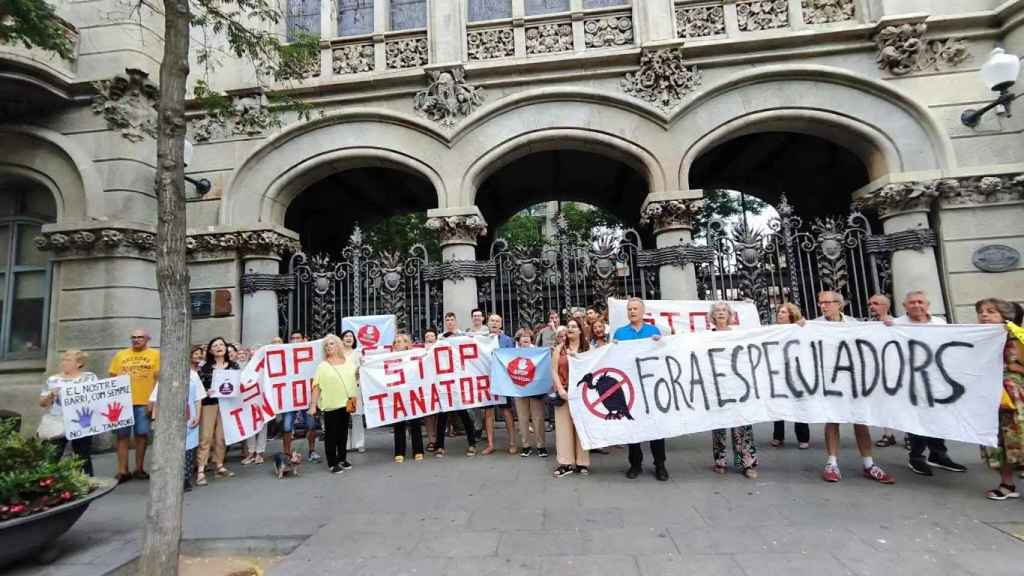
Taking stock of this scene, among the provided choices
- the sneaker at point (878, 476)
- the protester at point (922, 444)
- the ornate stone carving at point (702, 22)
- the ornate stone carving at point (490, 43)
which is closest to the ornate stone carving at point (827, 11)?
the ornate stone carving at point (702, 22)

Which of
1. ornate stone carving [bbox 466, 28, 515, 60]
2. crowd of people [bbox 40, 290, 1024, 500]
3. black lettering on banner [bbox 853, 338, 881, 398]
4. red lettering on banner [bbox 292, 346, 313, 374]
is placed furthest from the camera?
ornate stone carving [bbox 466, 28, 515, 60]

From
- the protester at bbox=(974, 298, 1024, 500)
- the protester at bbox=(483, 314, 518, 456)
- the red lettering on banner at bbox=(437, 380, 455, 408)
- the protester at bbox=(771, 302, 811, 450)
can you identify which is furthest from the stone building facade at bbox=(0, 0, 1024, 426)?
the protester at bbox=(974, 298, 1024, 500)

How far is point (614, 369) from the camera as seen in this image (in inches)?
239

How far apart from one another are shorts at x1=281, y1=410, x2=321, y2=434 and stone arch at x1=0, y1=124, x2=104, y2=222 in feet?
19.0

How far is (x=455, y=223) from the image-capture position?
33.3ft

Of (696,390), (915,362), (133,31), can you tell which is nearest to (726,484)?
(696,390)

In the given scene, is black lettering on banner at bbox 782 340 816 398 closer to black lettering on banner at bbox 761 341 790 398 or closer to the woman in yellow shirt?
black lettering on banner at bbox 761 341 790 398

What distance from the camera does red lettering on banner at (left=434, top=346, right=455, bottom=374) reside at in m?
7.66

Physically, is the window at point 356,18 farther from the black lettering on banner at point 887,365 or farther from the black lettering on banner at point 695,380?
the black lettering on banner at point 887,365

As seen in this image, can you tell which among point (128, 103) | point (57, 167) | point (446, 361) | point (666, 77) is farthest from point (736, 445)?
point (57, 167)

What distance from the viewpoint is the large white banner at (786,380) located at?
5.23 m

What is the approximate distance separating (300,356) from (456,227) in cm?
392

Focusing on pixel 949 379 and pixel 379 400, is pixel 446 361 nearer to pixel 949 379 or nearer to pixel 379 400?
pixel 379 400

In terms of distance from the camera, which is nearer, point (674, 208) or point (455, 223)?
point (674, 208)
